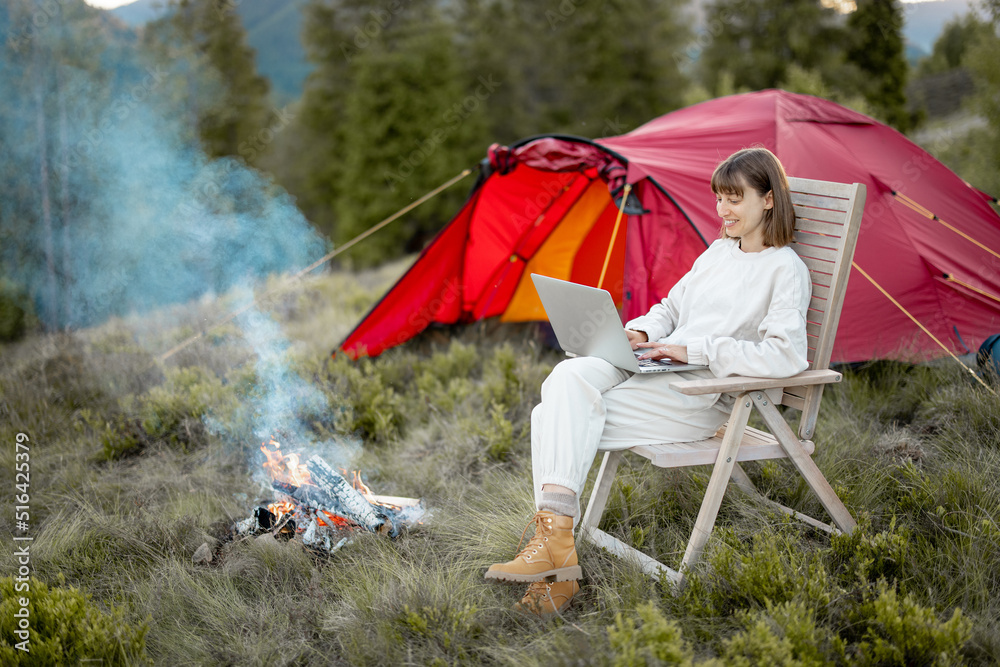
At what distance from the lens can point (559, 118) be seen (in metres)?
18.2

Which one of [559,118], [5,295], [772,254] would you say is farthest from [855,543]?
→ [559,118]

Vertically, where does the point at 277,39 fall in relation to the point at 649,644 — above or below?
above

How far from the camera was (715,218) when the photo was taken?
12.1 ft

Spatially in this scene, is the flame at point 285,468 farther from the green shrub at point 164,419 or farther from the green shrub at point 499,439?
the green shrub at point 499,439

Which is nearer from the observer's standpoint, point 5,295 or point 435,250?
point 435,250

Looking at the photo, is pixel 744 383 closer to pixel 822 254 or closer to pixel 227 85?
pixel 822 254

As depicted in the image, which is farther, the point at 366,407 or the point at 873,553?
the point at 366,407

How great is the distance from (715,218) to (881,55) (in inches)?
684

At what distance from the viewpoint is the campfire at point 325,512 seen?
8.52ft

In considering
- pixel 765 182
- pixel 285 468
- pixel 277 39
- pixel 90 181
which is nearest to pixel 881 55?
pixel 90 181

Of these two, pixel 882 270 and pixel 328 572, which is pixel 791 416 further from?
pixel 328 572

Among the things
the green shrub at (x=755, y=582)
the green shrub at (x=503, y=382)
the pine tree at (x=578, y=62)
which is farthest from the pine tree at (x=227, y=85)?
the green shrub at (x=755, y=582)

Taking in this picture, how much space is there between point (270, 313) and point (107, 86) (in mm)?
8237

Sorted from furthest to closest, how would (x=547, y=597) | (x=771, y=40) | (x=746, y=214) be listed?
1. (x=771, y=40)
2. (x=746, y=214)
3. (x=547, y=597)
